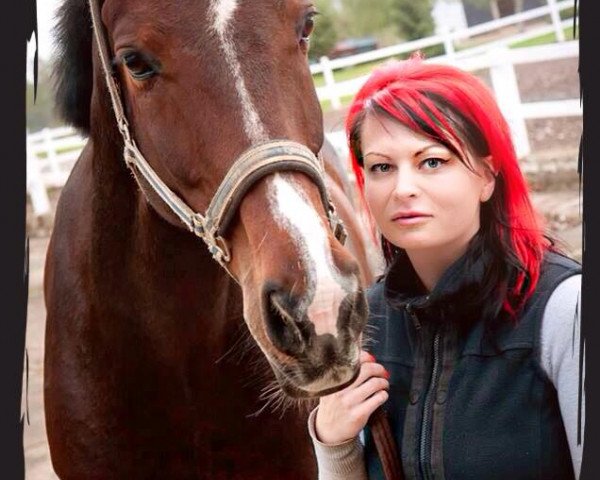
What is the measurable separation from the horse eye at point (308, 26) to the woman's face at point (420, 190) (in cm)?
38

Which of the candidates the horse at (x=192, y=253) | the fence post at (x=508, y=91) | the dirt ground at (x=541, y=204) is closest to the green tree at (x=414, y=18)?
the dirt ground at (x=541, y=204)

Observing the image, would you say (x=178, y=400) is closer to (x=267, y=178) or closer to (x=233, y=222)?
(x=233, y=222)

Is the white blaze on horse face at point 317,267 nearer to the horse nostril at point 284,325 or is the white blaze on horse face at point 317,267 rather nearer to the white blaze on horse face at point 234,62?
the horse nostril at point 284,325

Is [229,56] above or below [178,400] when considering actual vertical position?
above

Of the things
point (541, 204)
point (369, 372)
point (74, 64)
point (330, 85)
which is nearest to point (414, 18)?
point (330, 85)

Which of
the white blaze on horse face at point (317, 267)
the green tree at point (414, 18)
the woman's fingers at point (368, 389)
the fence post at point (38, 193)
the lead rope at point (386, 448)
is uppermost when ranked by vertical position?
the green tree at point (414, 18)

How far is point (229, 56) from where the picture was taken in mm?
1693

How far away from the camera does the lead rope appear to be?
1.61 m

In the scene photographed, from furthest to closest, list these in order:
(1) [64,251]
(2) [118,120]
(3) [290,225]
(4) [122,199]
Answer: (1) [64,251] → (4) [122,199] → (2) [118,120] → (3) [290,225]

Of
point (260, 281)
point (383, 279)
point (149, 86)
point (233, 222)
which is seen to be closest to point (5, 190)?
point (149, 86)

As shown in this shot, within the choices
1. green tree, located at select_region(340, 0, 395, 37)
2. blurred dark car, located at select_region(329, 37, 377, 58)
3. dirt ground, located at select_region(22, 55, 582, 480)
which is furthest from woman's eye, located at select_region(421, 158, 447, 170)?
blurred dark car, located at select_region(329, 37, 377, 58)

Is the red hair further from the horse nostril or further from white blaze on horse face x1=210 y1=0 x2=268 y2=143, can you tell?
the horse nostril

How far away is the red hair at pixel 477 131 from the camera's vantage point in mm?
1596

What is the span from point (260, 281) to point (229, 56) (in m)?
0.51
